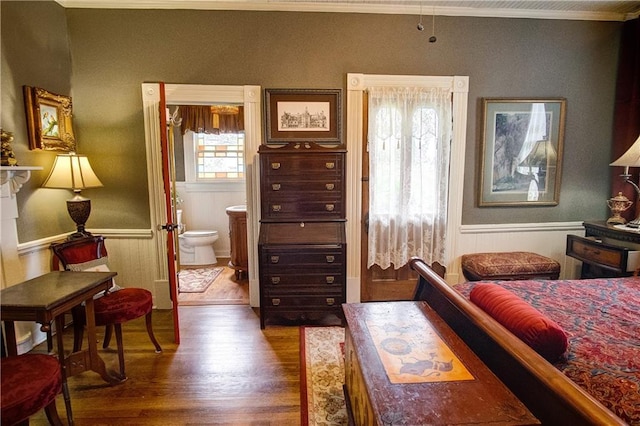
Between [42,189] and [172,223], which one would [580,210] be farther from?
[42,189]

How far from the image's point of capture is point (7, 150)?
8.13 ft

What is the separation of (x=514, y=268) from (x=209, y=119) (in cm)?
451

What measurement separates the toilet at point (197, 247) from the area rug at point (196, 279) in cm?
25

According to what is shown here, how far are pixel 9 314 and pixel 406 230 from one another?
3.07 metres

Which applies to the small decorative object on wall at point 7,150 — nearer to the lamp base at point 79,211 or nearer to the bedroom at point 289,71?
the bedroom at point 289,71

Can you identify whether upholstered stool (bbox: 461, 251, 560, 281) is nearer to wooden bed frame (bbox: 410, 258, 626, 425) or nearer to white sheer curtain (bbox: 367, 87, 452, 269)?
white sheer curtain (bbox: 367, 87, 452, 269)

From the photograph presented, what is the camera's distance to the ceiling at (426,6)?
315cm

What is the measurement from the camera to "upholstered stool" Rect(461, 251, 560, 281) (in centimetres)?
326

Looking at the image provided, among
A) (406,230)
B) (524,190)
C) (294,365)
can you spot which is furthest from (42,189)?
(524,190)

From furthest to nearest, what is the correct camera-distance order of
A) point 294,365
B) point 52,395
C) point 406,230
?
point 406,230
point 294,365
point 52,395

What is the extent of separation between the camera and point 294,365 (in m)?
2.52

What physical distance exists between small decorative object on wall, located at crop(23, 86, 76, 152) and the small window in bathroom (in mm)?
2220

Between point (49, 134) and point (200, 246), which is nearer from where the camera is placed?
point (49, 134)

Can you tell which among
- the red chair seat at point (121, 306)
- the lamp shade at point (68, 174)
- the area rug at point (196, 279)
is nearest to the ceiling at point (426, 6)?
the lamp shade at point (68, 174)
